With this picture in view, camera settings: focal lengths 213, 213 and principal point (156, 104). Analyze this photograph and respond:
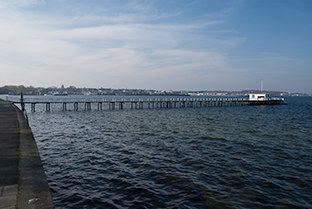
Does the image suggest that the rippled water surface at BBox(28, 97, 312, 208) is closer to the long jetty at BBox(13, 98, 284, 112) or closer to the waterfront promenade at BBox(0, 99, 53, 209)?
the waterfront promenade at BBox(0, 99, 53, 209)

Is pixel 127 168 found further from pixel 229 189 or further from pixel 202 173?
pixel 229 189

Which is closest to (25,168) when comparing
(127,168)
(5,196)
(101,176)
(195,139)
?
(5,196)

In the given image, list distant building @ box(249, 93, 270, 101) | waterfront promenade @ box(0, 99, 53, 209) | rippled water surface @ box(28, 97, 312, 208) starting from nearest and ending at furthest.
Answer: waterfront promenade @ box(0, 99, 53, 209), rippled water surface @ box(28, 97, 312, 208), distant building @ box(249, 93, 270, 101)

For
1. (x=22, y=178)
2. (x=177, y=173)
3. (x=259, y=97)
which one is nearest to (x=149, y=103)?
(x=259, y=97)

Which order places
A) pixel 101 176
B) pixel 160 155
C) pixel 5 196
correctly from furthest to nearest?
pixel 160 155, pixel 101 176, pixel 5 196

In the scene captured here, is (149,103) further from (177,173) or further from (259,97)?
(177,173)

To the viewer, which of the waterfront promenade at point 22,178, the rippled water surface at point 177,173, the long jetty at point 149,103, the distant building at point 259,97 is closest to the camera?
the waterfront promenade at point 22,178

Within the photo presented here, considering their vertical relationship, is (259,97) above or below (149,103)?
above

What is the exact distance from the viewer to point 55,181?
30.1 feet

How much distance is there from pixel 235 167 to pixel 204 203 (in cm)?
443

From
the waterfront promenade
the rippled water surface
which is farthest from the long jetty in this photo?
the waterfront promenade

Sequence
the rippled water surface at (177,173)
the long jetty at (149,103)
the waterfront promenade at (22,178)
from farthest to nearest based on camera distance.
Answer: the long jetty at (149,103), the rippled water surface at (177,173), the waterfront promenade at (22,178)

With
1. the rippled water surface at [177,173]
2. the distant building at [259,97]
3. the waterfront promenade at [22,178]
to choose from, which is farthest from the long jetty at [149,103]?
the waterfront promenade at [22,178]

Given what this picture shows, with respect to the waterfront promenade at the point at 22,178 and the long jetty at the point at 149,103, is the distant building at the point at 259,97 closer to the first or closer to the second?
the long jetty at the point at 149,103
